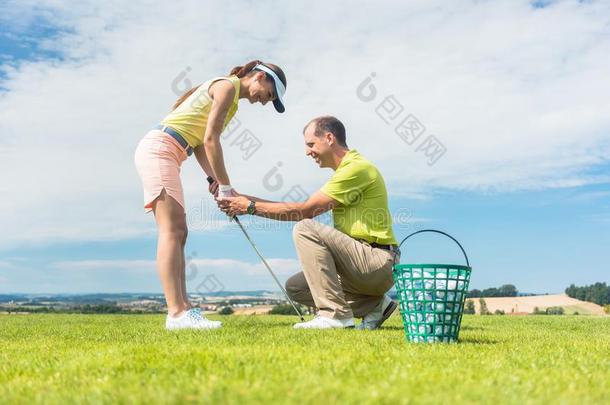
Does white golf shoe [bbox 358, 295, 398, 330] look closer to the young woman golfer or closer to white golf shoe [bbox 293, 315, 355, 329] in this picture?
white golf shoe [bbox 293, 315, 355, 329]

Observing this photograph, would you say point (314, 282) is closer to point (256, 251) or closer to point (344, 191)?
point (344, 191)

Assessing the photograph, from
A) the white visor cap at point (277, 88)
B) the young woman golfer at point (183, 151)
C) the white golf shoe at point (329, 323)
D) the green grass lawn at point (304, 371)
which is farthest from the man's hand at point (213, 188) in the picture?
the green grass lawn at point (304, 371)

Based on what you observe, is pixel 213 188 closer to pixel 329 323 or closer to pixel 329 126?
pixel 329 126

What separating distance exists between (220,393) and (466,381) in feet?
3.54

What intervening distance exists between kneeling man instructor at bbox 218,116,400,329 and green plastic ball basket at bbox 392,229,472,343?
1.00 metres

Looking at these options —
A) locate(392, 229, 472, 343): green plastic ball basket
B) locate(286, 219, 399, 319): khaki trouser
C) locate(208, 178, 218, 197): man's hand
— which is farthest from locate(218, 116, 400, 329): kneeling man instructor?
locate(392, 229, 472, 343): green plastic ball basket

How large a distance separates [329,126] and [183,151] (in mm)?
1313

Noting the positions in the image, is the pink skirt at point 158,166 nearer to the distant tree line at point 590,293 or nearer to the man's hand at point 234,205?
the man's hand at point 234,205

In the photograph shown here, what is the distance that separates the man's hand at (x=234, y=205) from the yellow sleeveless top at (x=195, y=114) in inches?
23.6

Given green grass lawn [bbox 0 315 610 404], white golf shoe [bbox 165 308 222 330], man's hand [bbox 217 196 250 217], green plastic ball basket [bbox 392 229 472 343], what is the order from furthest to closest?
1. man's hand [bbox 217 196 250 217]
2. white golf shoe [bbox 165 308 222 330]
3. green plastic ball basket [bbox 392 229 472 343]
4. green grass lawn [bbox 0 315 610 404]

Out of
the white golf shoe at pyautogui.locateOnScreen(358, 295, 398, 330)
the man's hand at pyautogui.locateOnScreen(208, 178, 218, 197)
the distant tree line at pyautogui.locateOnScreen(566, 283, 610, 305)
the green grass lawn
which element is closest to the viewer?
A: the green grass lawn

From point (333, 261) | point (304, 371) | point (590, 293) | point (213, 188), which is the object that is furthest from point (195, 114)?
point (590, 293)

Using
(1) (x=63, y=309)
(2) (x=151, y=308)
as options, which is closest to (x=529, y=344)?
(2) (x=151, y=308)

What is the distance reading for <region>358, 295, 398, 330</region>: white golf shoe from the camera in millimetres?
5707
